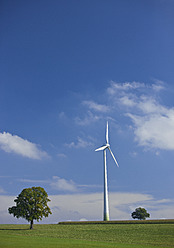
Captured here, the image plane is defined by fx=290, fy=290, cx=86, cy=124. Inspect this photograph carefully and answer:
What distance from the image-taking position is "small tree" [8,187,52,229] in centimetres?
8856

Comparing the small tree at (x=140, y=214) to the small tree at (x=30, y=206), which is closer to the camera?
the small tree at (x=30, y=206)

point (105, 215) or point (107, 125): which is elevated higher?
point (107, 125)

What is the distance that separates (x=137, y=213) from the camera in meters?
142

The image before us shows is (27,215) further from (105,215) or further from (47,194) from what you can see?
(105,215)

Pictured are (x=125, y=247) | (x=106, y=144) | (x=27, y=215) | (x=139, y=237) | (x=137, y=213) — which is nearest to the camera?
(x=125, y=247)

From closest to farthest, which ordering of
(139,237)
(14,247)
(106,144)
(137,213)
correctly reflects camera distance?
(14,247) → (139,237) → (106,144) → (137,213)

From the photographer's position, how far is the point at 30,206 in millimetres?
88375

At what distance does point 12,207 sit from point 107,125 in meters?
56.3

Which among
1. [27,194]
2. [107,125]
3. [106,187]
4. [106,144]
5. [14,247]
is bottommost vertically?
[14,247]

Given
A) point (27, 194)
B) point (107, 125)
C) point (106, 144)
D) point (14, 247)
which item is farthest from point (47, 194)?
point (14, 247)

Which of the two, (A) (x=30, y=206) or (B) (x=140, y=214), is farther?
(B) (x=140, y=214)

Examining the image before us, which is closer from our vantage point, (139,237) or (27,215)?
(139,237)

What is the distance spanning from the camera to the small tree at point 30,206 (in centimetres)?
8856

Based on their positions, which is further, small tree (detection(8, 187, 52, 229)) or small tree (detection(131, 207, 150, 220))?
small tree (detection(131, 207, 150, 220))
